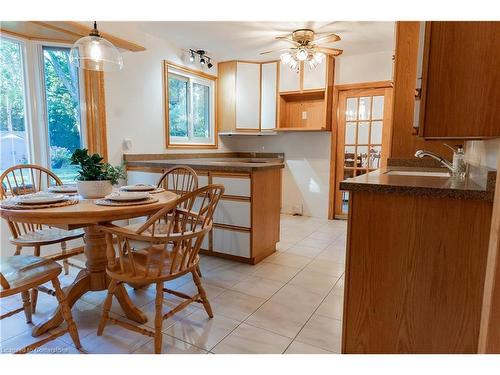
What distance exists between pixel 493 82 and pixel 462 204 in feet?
1.56

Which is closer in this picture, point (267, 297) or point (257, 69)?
point (267, 297)

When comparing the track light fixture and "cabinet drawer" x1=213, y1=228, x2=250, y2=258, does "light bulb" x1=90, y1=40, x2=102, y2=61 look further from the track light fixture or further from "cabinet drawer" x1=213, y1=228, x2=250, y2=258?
the track light fixture

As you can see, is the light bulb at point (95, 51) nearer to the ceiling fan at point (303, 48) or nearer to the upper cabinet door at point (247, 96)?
the ceiling fan at point (303, 48)

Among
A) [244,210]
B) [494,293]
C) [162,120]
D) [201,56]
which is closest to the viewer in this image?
[494,293]

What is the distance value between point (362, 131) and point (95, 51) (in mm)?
3612

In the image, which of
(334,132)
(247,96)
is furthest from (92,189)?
(334,132)

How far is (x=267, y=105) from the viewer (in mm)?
4828

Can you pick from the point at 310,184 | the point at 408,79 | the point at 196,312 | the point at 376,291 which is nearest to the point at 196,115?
the point at 310,184

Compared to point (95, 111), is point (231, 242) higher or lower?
lower

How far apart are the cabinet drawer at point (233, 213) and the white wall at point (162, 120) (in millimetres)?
1380

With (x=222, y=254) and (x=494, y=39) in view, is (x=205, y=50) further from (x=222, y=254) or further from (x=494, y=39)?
(x=494, y=39)

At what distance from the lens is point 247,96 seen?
485cm

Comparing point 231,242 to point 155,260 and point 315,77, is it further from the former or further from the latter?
point 315,77

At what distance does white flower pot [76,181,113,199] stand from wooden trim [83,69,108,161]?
1.36 meters
